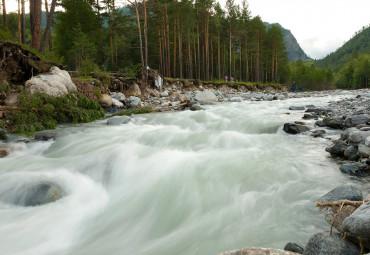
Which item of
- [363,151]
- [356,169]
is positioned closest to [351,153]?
[363,151]

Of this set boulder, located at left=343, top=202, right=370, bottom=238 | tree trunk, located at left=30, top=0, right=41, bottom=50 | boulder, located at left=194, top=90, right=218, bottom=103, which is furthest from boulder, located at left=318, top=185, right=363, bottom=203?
boulder, located at left=194, top=90, right=218, bottom=103

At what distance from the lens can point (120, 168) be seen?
14.3 feet

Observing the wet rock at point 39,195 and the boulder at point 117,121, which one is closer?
the wet rock at point 39,195

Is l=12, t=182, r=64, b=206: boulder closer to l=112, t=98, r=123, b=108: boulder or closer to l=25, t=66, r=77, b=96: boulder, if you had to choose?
l=25, t=66, r=77, b=96: boulder

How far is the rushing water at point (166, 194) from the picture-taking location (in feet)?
8.41

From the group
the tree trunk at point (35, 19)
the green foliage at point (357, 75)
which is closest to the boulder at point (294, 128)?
the tree trunk at point (35, 19)

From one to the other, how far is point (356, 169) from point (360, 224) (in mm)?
2613

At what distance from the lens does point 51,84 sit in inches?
324

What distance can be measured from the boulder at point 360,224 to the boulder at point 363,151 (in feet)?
8.99

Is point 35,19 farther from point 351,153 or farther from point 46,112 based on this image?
point 351,153

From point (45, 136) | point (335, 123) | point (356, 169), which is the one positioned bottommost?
point (356, 169)

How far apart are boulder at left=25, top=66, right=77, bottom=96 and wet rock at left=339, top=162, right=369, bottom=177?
841cm

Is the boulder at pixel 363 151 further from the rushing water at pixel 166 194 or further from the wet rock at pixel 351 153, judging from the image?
the rushing water at pixel 166 194

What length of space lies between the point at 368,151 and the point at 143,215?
3.83 metres
